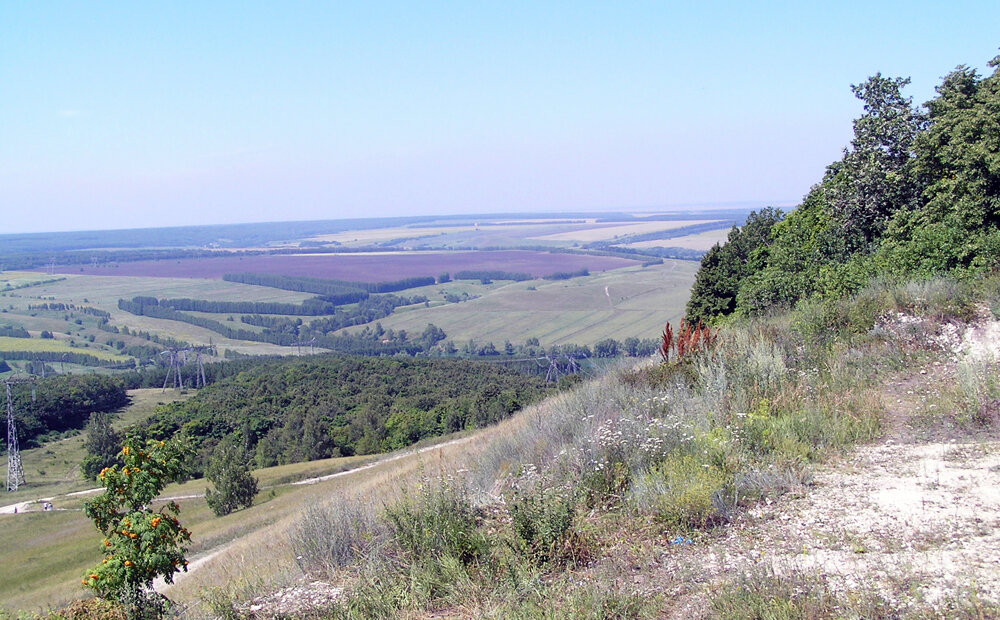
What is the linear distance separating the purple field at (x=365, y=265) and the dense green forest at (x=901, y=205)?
111m

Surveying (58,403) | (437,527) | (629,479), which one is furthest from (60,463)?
(629,479)

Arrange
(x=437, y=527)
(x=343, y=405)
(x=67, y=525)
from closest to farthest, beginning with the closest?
(x=437, y=527) → (x=67, y=525) → (x=343, y=405)

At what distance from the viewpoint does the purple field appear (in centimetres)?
14488

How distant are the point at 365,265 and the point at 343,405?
114471 mm

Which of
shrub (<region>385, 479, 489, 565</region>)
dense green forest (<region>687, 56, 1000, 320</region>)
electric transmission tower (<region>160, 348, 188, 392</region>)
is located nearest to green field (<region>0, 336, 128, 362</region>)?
electric transmission tower (<region>160, 348, 188, 392</region>)

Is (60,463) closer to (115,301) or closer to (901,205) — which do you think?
(901,205)

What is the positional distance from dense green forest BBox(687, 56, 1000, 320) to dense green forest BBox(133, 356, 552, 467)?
2201 cm

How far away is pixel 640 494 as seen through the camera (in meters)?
5.28

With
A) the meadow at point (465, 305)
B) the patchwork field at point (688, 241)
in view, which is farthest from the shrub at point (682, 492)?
the patchwork field at point (688, 241)

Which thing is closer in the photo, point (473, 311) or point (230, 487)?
point (230, 487)

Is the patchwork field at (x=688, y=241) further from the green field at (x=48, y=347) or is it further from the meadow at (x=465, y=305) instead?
the green field at (x=48, y=347)

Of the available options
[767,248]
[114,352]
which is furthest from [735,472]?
[114,352]

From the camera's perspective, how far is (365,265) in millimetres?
166625

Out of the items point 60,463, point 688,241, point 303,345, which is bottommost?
point 303,345
